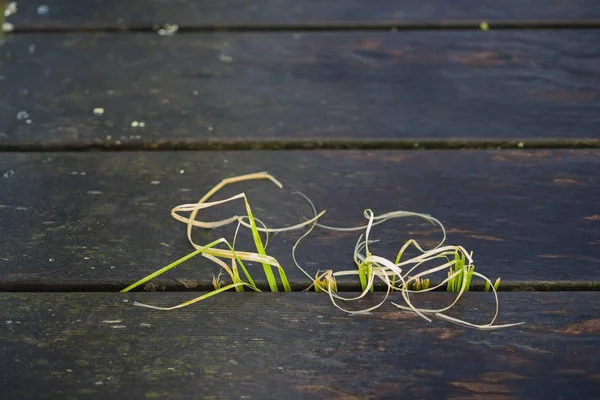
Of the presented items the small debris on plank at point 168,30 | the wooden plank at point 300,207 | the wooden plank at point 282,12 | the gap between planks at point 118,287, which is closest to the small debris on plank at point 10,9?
the wooden plank at point 282,12

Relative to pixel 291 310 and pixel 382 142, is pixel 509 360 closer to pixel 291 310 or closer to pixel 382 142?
pixel 291 310

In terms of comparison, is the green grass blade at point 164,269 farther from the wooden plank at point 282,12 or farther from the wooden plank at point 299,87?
the wooden plank at point 282,12

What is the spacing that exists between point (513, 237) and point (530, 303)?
8cm

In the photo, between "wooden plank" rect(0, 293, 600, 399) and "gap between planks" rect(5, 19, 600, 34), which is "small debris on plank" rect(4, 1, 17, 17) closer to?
"gap between planks" rect(5, 19, 600, 34)

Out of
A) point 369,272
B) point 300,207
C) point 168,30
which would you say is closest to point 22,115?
point 168,30

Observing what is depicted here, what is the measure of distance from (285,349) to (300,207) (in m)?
0.18

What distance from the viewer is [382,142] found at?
78cm

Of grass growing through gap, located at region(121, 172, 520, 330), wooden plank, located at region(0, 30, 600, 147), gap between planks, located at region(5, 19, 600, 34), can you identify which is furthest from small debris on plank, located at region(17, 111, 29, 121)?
grass growing through gap, located at region(121, 172, 520, 330)

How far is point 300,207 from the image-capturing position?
0.71 meters

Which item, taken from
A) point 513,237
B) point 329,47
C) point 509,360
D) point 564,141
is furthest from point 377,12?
point 509,360

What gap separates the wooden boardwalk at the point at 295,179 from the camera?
22.1 inches

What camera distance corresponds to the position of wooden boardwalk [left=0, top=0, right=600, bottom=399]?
1.85ft

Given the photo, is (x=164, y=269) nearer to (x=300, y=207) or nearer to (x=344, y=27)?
(x=300, y=207)

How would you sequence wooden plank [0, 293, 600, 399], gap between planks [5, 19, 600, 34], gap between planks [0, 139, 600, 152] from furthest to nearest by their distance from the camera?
gap between planks [5, 19, 600, 34] < gap between planks [0, 139, 600, 152] < wooden plank [0, 293, 600, 399]
